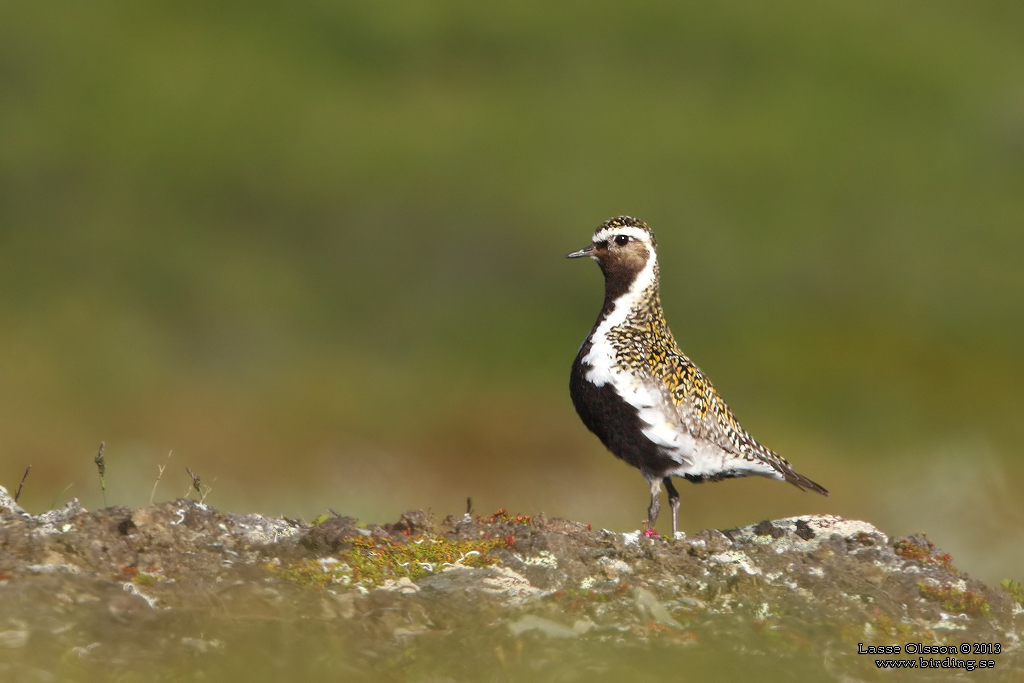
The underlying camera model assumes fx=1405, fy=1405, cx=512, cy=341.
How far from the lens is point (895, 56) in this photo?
42625mm

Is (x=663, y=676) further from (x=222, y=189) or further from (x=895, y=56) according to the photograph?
(x=895, y=56)

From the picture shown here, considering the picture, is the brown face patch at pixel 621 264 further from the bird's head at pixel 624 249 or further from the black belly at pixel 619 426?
the black belly at pixel 619 426

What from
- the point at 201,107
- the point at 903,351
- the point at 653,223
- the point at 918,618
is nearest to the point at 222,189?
the point at 201,107

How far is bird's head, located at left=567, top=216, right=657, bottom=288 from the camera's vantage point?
11.0m

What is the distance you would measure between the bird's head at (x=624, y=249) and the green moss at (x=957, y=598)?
11.9ft

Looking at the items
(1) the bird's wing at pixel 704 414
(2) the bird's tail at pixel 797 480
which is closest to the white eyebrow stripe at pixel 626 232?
(1) the bird's wing at pixel 704 414

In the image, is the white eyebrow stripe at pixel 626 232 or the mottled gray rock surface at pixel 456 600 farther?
the white eyebrow stripe at pixel 626 232

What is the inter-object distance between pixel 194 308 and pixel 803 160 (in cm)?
1666

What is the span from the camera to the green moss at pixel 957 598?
8211mm

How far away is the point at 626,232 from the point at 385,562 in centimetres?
405

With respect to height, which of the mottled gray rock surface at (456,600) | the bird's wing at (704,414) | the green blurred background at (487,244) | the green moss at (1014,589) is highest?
the green blurred background at (487,244)

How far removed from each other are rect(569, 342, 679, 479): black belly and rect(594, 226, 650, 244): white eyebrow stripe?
121 cm

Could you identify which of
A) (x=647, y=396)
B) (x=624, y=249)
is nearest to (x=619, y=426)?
(x=647, y=396)

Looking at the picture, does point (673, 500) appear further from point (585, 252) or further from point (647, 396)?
point (585, 252)
